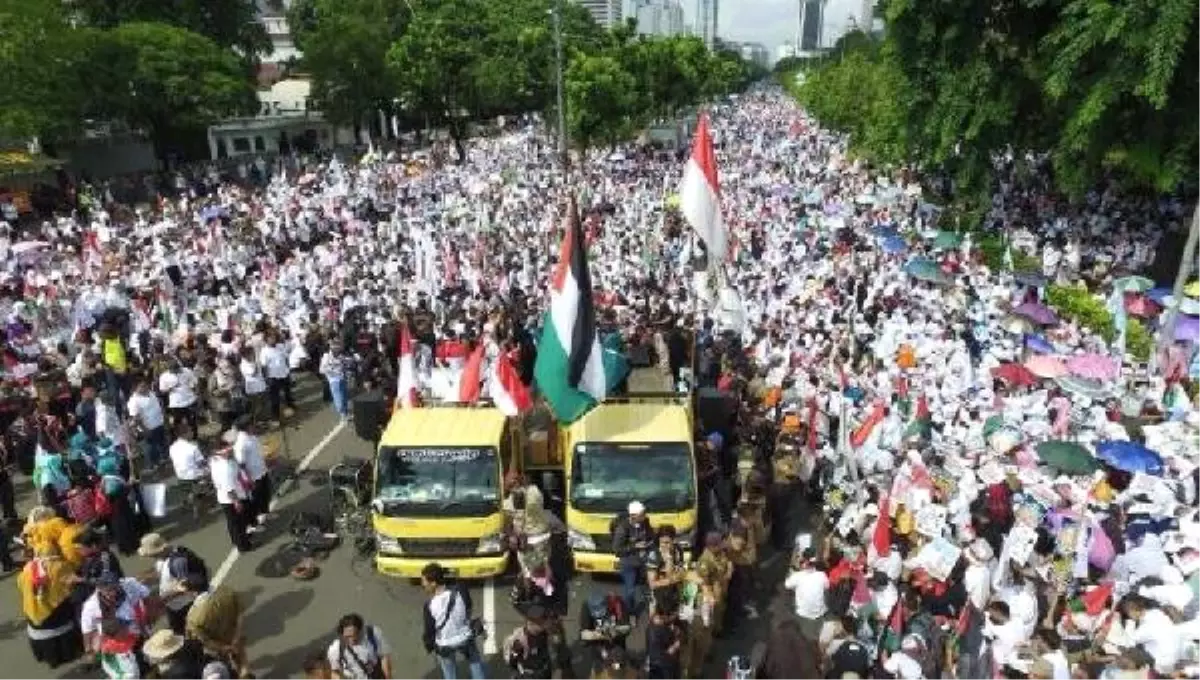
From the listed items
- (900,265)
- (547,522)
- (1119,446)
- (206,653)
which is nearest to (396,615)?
(547,522)

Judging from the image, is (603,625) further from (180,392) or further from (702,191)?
(180,392)

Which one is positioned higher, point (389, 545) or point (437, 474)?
point (437, 474)

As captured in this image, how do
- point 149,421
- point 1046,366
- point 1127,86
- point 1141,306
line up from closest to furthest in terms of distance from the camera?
1. point 1046,366
2. point 149,421
3. point 1127,86
4. point 1141,306

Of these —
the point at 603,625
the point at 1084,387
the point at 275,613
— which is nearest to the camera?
the point at 603,625

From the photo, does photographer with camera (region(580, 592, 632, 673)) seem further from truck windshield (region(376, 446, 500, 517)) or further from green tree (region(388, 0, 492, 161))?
green tree (region(388, 0, 492, 161))

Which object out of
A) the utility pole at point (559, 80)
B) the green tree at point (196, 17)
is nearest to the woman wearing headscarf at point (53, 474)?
the utility pole at point (559, 80)

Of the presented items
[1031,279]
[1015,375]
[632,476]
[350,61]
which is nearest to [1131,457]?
[1015,375]

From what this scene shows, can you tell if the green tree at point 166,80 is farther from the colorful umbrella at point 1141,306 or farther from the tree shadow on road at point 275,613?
the colorful umbrella at point 1141,306
